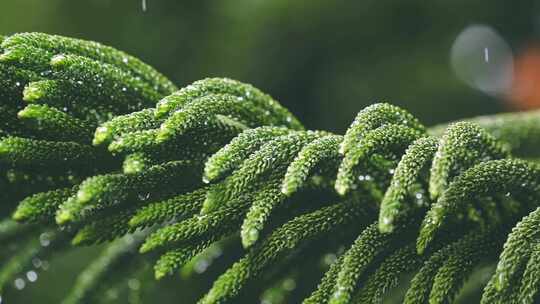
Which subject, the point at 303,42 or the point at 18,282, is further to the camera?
the point at 303,42

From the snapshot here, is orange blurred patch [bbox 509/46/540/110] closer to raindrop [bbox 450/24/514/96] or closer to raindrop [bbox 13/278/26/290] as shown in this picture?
raindrop [bbox 450/24/514/96]

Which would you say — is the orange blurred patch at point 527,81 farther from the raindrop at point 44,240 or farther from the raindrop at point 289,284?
the raindrop at point 44,240

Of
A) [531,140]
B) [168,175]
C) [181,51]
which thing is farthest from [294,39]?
[168,175]

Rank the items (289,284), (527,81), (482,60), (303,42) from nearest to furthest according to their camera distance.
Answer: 1. (289,284)
2. (303,42)
3. (527,81)
4. (482,60)

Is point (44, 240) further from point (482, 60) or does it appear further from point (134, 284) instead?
point (482, 60)

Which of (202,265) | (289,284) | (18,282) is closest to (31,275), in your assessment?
(18,282)

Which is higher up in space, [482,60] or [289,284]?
[482,60]

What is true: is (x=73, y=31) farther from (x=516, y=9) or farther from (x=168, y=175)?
(x=168, y=175)
